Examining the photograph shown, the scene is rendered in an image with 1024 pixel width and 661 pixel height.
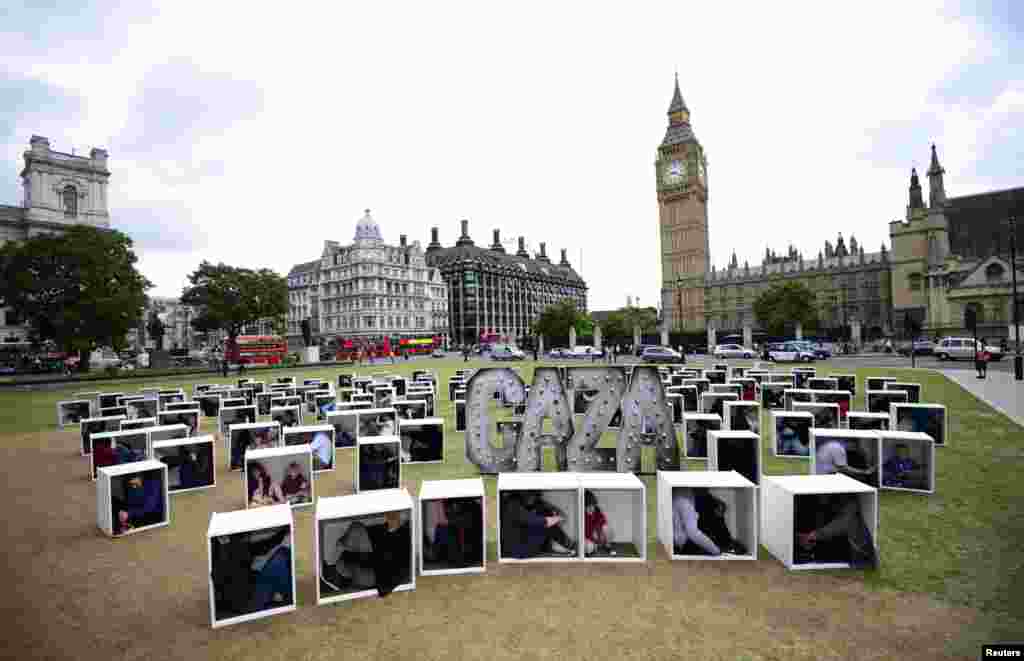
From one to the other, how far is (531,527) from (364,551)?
90.3 inches

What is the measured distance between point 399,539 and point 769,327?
79.0m

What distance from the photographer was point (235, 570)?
6.00 meters

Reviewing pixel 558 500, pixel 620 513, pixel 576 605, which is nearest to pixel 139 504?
pixel 558 500

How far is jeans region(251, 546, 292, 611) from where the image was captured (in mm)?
6070

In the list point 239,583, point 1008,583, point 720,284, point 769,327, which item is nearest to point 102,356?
point 239,583

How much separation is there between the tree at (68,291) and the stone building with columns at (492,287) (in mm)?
67903

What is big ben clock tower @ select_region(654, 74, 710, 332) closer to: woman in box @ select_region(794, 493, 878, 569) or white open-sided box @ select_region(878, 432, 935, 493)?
white open-sided box @ select_region(878, 432, 935, 493)

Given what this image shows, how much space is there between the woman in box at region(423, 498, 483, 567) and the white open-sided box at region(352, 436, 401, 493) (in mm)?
3790

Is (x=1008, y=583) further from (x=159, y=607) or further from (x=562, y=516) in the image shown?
(x=159, y=607)

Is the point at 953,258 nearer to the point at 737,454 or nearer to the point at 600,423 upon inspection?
the point at 737,454

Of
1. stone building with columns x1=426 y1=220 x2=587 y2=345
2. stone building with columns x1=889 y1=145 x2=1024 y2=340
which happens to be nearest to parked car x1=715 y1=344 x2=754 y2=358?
stone building with columns x1=889 y1=145 x2=1024 y2=340

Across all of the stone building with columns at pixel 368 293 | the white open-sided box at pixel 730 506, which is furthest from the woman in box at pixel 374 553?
the stone building with columns at pixel 368 293

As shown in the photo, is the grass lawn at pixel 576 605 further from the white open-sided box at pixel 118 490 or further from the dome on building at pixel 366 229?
the dome on building at pixel 366 229

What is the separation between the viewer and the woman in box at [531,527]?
7.36 m
